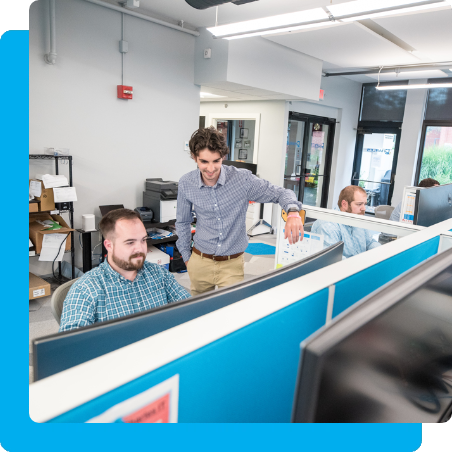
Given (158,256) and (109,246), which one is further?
(158,256)

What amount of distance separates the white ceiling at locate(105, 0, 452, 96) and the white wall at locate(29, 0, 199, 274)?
307 mm

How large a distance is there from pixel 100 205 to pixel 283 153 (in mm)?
3141

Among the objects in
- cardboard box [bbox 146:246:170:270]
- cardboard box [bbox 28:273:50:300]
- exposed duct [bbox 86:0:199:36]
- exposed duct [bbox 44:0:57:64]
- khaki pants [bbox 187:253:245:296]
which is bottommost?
cardboard box [bbox 28:273:50:300]

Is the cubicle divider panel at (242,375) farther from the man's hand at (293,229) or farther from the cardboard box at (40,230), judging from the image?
the cardboard box at (40,230)

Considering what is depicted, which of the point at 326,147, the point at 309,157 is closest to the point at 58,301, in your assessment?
the point at 309,157

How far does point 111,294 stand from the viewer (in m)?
1.33

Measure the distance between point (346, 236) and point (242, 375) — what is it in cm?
164

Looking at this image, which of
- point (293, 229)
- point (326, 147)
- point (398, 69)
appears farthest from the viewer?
point (326, 147)

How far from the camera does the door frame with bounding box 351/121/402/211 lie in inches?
289

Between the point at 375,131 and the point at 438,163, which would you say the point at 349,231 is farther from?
the point at 375,131

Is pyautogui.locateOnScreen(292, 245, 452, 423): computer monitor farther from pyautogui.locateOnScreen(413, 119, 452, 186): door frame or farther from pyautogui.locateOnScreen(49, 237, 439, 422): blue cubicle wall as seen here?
pyautogui.locateOnScreen(413, 119, 452, 186): door frame

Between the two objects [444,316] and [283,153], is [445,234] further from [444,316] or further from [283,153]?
[283,153]

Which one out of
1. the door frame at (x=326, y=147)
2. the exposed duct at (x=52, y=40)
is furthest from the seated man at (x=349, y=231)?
the door frame at (x=326, y=147)

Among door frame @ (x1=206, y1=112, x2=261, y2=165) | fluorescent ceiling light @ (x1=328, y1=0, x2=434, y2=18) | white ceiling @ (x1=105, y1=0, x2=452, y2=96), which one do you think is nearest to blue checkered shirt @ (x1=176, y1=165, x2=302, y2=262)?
fluorescent ceiling light @ (x1=328, y1=0, x2=434, y2=18)
